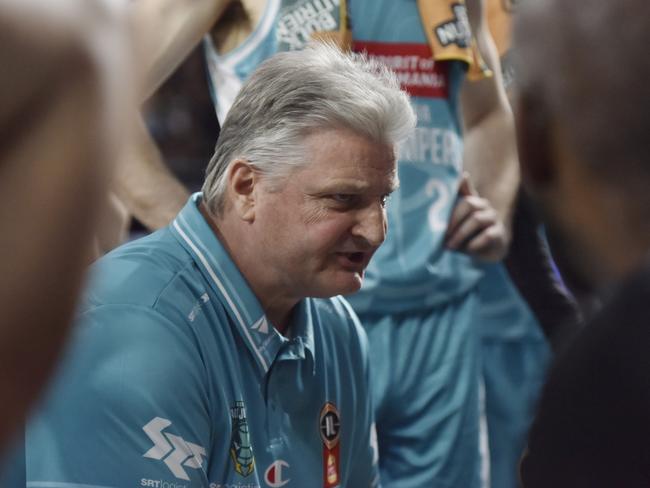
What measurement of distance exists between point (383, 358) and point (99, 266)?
94 cm

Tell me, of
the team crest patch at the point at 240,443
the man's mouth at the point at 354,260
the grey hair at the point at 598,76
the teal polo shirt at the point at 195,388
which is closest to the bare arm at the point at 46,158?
the grey hair at the point at 598,76

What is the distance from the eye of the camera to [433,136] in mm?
2633

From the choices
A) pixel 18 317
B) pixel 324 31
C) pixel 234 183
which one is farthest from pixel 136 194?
pixel 18 317

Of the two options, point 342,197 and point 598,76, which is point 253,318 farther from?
point 598,76

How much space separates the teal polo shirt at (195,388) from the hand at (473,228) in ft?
2.04

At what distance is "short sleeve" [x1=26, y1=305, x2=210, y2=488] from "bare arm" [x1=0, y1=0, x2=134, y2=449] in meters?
0.93

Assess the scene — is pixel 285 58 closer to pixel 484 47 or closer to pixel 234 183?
pixel 234 183

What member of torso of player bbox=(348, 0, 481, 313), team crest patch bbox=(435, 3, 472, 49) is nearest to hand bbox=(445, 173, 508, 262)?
torso of player bbox=(348, 0, 481, 313)

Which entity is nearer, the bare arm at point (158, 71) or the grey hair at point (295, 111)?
the grey hair at point (295, 111)

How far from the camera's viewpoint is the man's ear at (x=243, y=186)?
1.97 meters

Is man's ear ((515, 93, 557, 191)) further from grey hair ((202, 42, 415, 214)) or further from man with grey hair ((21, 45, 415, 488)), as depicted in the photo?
grey hair ((202, 42, 415, 214))

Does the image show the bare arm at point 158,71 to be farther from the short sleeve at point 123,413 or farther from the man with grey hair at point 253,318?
the short sleeve at point 123,413

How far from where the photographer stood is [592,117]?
0.89 metres

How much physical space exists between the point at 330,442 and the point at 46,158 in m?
1.36
